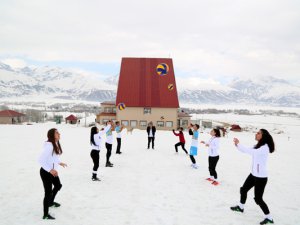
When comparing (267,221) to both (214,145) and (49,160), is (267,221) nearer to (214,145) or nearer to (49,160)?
(214,145)

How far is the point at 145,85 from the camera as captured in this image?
146 ft

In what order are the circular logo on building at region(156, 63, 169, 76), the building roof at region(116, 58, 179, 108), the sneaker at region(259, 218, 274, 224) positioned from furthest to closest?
the circular logo on building at region(156, 63, 169, 76)
the building roof at region(116, 58, 179, 108)
the sneaker at region(259, 218, 274, 224)

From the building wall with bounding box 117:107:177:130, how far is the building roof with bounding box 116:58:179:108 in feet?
2.85

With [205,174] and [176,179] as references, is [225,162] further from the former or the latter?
[176,179]

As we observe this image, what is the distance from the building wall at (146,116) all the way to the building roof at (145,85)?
87cm

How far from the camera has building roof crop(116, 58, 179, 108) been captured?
141 ft

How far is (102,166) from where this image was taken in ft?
40.0

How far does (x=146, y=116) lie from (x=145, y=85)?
19.4 feet

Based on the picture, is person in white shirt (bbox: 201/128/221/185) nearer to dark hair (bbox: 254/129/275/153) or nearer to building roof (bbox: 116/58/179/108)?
dark hair (bbox: 254/129/275/153)

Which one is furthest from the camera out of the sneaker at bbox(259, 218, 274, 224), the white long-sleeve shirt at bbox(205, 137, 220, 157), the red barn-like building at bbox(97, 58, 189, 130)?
the red barn-like building at bbox(97, 58, 189, 130)

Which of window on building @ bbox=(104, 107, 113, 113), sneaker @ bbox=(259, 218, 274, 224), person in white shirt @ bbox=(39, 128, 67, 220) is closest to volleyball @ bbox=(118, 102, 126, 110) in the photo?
window on building @ bbox=(104, 107, 113, 113)

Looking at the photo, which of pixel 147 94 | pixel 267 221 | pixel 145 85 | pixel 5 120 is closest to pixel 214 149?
pixel 267 221

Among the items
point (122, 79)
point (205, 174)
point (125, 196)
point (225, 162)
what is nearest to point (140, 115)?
point (122, 79)

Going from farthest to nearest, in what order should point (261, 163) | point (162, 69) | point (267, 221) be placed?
point (162, 69) < point (267, 221) < point (261, 163)
